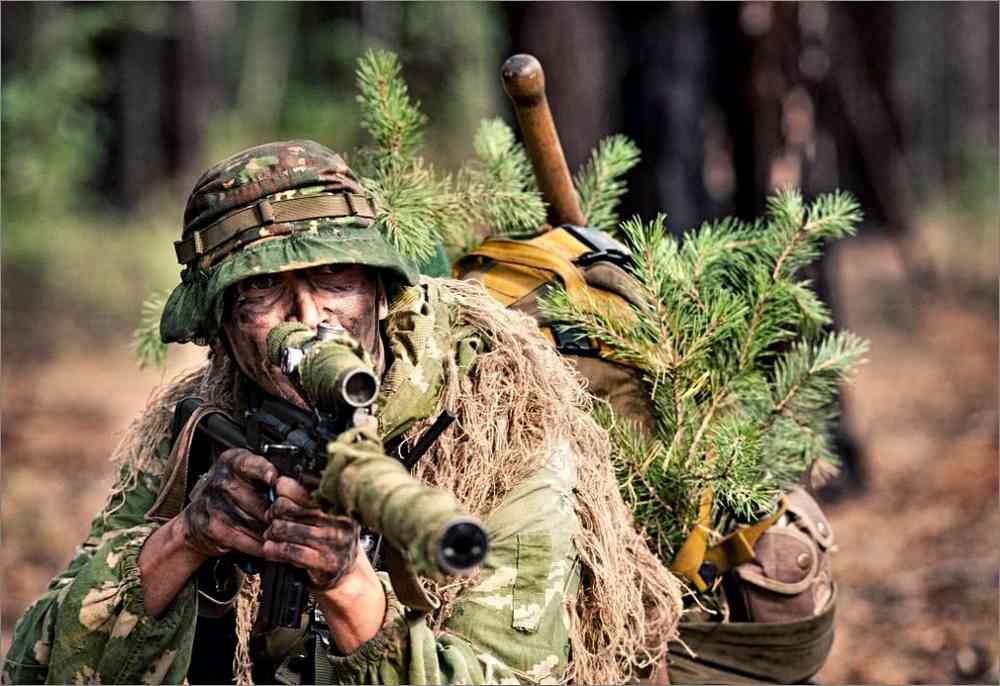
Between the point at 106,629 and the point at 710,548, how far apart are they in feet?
4.86

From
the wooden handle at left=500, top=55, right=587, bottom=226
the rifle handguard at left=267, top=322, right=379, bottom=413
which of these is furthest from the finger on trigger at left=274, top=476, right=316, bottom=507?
the wooden handle at left=500, top=55, right=587, bottom=226

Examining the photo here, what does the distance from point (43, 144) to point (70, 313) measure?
358 cm

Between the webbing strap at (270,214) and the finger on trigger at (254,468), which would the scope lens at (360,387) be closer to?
the finger on trigger at (254,468)

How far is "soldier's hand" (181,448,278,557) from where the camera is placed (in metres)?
2.50

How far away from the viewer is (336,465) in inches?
87.2

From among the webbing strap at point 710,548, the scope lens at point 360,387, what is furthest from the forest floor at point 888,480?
the scope lens at point 360,387

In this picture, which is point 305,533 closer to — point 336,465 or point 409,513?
point 336,465

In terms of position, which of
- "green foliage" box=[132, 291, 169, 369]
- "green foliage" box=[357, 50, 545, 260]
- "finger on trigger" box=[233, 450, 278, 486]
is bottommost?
"finger on trigger" box=[233, 450, 278, 486]

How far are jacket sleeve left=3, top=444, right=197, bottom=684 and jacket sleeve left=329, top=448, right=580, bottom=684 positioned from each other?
42 centimetres

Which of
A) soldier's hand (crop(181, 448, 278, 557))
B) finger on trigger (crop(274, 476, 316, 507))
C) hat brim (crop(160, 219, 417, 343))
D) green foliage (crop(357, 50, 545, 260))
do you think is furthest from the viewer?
green foliage (crop(357, 50, 545, 260))

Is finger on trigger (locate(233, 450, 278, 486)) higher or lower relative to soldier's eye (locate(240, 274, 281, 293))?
lower

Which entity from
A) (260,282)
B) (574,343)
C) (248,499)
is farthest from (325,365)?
(574,343)

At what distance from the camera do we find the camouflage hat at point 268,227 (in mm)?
2773

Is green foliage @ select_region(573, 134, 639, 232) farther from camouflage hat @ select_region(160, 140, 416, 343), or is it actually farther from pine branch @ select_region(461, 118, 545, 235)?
camouflage hat @ select_region(160, 140, 416, 343)
